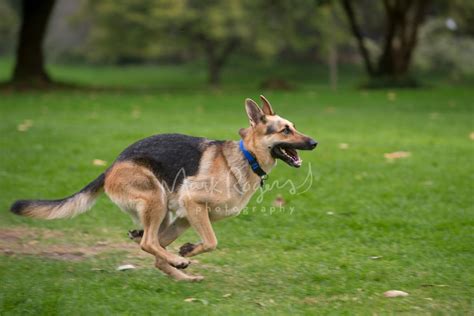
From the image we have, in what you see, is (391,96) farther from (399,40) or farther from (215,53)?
(215,53)

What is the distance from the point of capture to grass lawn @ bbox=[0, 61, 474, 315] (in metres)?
6.05

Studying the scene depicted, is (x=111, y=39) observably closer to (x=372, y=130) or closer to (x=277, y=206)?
(x=372, y=130)

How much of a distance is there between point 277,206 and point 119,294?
3.95 m

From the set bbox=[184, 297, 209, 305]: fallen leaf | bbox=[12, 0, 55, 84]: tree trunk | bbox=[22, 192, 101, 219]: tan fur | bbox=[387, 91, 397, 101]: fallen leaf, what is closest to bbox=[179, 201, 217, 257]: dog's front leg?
bbox=[184, 297, 209, 305]: fallen leaf

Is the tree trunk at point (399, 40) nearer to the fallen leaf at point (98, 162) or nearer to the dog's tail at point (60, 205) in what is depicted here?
the fallen leaf at point (98, 162)

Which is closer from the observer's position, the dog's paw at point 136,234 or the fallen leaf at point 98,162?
the dog's paw at point 136,234

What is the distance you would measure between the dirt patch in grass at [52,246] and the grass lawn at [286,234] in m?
0.02

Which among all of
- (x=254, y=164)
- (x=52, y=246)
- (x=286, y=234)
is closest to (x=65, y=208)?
(x=52, y=246)

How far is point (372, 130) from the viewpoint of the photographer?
52.6 ft

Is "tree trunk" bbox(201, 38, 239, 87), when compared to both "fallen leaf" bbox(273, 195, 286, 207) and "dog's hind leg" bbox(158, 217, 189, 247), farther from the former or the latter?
"dog's hind leg" bbox(158, 217, 189, 247)

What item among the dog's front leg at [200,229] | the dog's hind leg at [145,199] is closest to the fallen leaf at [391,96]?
the dog's front leg at [200,229]

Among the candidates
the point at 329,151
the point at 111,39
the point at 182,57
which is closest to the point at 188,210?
the point at 329,151

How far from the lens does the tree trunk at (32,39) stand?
86.4ft

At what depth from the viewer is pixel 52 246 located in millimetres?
7969
